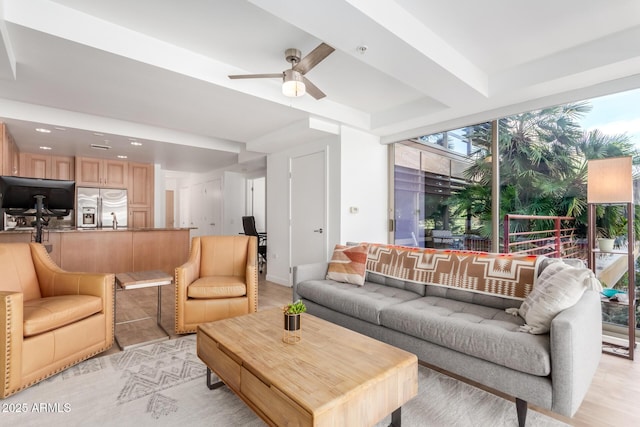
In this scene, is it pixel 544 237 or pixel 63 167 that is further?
pixel 63 167

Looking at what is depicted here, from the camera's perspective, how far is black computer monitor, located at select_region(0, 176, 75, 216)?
3389mm

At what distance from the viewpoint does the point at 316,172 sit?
4.66 metres

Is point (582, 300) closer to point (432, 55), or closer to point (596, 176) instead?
point (596, 176)

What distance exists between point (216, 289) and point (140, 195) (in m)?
→ 5.34

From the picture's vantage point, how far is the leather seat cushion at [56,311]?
6.58 ft

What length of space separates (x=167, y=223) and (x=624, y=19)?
11042 mm

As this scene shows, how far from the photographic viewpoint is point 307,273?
3.32 meters

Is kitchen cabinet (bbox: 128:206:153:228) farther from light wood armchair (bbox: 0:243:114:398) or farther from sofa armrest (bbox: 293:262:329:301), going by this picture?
sofa armrest (bbox: 293:262:329:301)

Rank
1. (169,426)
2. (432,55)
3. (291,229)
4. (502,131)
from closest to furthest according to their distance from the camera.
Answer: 1. (169,426)
2. (432,55)
3. (502,131)
4. (291,229)

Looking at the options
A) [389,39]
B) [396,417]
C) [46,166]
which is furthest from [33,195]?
[396,417]

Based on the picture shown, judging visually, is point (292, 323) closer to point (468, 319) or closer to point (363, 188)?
point (468, 319)

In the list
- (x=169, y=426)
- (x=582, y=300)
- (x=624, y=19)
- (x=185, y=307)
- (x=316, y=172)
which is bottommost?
(x=169, y=426)

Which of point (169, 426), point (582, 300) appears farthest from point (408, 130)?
point (169, 426)

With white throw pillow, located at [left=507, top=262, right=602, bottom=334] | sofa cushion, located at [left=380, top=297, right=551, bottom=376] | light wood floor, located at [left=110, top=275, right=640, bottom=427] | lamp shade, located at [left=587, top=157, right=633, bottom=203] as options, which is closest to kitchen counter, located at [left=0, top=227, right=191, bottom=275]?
light wood floor, located at [left=110, top=275, right=640, bottom=427]
